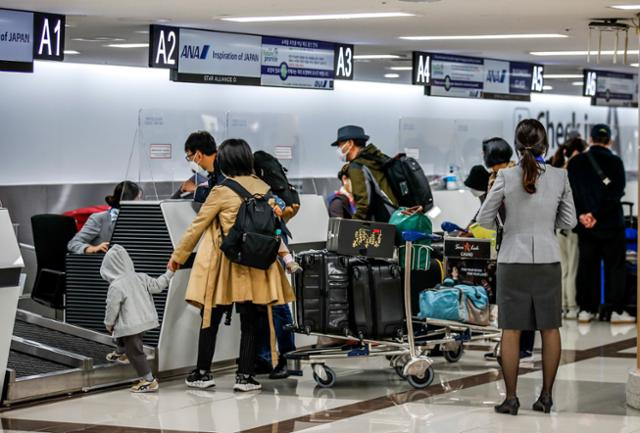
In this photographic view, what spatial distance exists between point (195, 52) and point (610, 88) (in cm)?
826

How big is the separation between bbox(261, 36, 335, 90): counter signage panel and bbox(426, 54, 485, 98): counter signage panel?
1775 millimetres

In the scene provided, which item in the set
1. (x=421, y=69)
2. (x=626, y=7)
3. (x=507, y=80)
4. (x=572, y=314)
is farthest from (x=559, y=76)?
(x=626, y=7)

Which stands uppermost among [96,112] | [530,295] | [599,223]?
[96,112]

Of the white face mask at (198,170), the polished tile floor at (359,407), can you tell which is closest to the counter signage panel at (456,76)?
the white face mask at (198,170)

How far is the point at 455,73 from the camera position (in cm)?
1523

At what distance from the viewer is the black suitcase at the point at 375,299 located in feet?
27.7

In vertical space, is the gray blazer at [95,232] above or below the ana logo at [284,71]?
below

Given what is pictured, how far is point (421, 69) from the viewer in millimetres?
14594

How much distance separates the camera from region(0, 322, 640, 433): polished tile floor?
729 centimetres

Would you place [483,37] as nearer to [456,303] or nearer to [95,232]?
[456,303]

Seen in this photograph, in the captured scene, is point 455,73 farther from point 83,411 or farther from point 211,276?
point 83,411

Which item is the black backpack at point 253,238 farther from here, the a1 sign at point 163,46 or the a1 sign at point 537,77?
the a1 sign at point 537,77

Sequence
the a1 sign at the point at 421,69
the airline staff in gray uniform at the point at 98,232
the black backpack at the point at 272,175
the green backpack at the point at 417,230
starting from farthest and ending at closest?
the a1 sign at the point at 421,69, the airline staff in gray uniform at the point at 98,232, the black backpack at the point at 272,175, the green backpack at the point at 417,230

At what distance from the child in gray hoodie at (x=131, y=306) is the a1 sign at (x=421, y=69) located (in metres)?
6.77
